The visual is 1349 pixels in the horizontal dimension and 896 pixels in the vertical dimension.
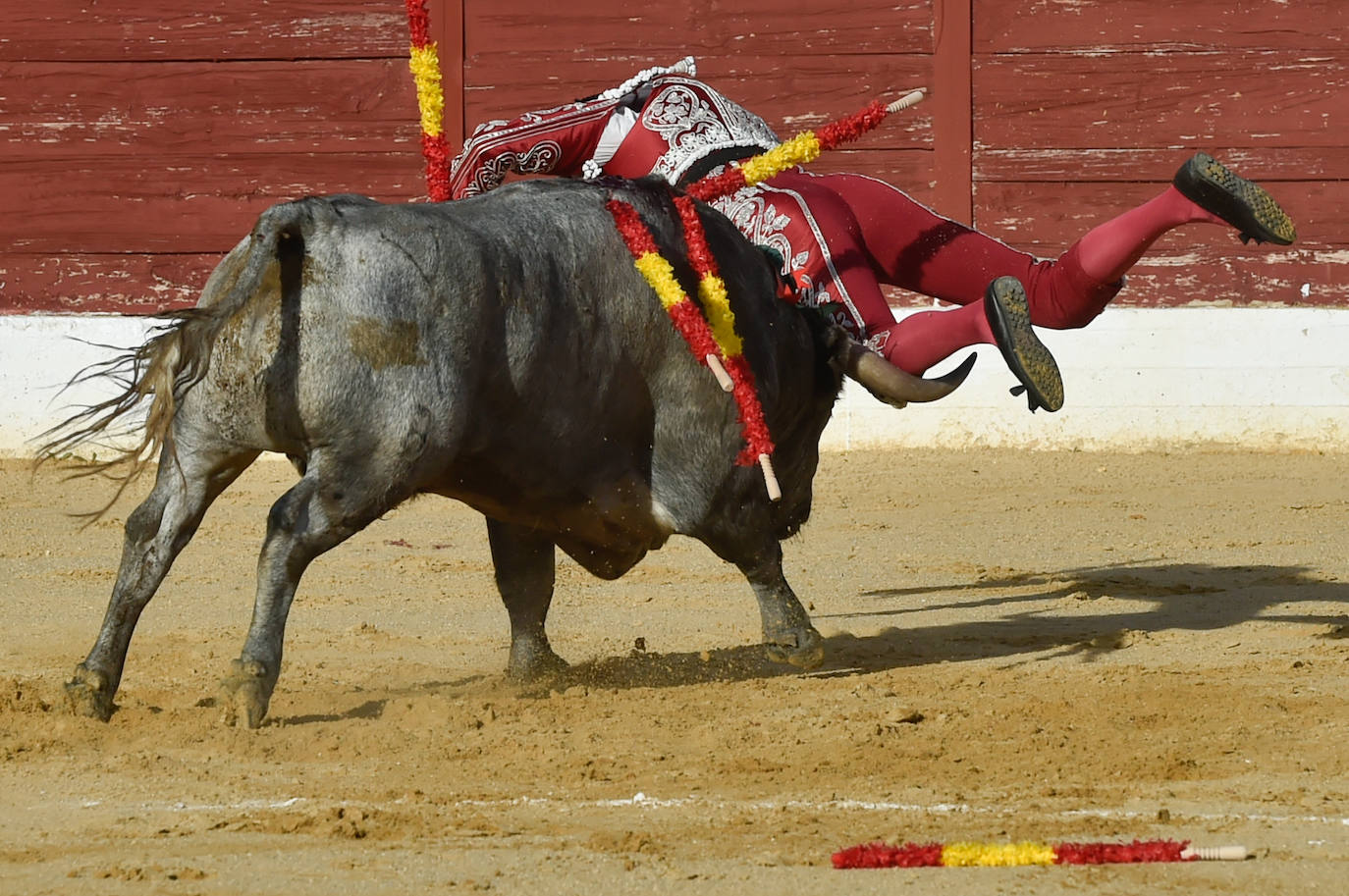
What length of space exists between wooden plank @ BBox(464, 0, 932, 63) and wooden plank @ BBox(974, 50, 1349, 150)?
509mm

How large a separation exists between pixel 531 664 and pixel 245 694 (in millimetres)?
1079

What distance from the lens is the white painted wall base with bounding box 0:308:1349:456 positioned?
938 centimetres

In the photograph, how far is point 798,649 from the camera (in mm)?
5293

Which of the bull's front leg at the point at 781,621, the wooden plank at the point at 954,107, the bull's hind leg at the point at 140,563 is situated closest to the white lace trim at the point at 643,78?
the bull's front leg at the point at 781,621

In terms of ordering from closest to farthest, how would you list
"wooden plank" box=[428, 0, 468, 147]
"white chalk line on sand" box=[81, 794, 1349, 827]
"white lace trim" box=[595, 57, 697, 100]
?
"white chalk line on sand" box=[81, 794, 1349, 827], "white lace trim" box=[595, 57, 697, 100], "wooden plank" box=[428, 0, 468, 147]

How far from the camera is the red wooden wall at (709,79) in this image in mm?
9594

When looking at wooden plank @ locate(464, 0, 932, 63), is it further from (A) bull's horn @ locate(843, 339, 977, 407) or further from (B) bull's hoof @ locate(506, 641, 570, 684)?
(B) bull's hoof @ locate(506, 641, 570, 684)

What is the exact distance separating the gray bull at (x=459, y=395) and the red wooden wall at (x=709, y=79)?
460 cm

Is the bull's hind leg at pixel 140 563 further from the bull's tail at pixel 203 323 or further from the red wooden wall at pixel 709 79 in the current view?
the red wooden wall at pixel 709 79

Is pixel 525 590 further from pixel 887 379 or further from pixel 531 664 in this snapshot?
pixel 887 379

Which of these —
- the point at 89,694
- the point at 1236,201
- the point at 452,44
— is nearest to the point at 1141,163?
the point at 452,44

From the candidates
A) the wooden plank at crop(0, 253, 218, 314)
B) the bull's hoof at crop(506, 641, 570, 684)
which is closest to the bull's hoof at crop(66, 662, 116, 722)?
the bull's hoof at crop(506, 641, 570, 684)

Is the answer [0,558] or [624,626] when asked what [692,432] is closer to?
[624,626]

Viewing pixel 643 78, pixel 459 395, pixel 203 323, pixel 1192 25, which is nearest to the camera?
pixel 203 323
